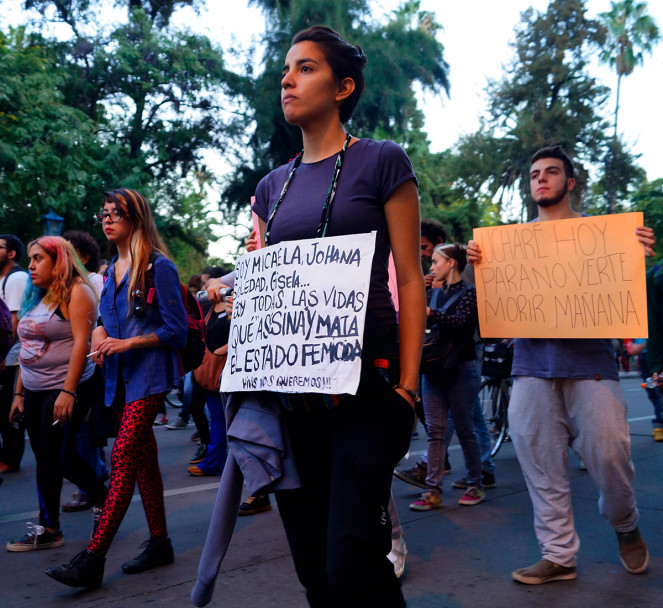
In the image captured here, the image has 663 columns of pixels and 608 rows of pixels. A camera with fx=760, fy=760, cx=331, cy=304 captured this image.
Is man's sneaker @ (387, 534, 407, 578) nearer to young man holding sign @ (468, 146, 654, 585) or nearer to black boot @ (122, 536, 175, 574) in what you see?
young man holding sign @ (468, 146, 654, 585)

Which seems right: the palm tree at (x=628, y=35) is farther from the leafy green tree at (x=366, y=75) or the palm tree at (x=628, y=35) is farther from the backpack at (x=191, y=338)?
the backpack at (x=191, y=338)

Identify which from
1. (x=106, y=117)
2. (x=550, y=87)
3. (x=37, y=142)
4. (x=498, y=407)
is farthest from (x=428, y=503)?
(x=550, y=87)

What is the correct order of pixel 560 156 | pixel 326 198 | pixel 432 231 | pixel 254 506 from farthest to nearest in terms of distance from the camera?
pixel 432 231 < pixel 254 506 < pixel 560 156 < pixel 326 198

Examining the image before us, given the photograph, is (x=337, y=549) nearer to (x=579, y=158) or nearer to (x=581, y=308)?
(x=581, y=308)

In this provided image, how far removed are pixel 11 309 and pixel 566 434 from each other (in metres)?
5.13

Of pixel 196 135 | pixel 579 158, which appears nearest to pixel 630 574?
pixel 196 135

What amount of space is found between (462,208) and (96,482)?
97.0 ft

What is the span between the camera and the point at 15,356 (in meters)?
6.92

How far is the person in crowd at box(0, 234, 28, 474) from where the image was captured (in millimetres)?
6789

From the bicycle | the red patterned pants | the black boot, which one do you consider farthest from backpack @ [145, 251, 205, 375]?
the bicycle

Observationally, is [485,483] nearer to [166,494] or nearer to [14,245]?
[166,494]

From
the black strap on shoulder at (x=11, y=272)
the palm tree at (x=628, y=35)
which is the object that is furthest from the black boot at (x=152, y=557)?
the palm tree at (x=628, y=35)

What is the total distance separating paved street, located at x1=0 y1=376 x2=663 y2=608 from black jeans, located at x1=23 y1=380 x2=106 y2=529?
317 mm

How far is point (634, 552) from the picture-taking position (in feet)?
12.0
